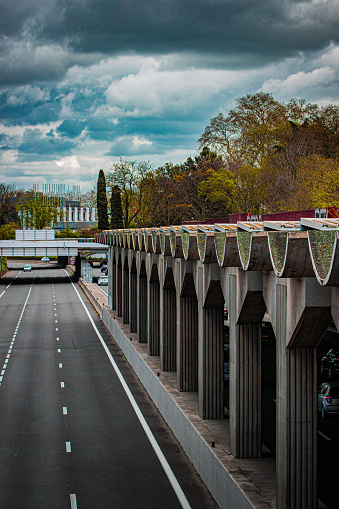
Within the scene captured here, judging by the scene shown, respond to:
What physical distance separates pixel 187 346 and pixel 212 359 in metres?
4.12

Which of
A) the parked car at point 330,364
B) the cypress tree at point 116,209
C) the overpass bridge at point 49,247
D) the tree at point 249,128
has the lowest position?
the parked car at point 330,364

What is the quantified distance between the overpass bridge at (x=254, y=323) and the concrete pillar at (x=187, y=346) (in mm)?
37

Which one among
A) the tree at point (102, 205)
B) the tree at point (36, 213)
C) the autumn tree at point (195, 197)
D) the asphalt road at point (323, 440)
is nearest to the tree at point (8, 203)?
the tree at point (36, 213)

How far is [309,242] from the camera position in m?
10.4

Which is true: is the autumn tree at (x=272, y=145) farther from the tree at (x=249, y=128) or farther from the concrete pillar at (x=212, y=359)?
the concrete pillar at (x=212, y=359)

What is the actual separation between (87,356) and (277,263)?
27744 mm

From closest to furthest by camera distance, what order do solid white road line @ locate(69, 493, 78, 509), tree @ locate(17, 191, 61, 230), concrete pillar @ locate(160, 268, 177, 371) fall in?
solid white road line @ locate(69, 493, 78, 509)
concrete pillar @ locate(160, 268, 177, 371)
tree @ locate(17, 191, 61, 230)

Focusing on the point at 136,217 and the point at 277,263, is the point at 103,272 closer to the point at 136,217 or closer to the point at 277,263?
the point at 136,217

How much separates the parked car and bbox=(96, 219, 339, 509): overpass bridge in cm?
1170

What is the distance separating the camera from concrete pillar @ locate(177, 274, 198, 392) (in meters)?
23.1

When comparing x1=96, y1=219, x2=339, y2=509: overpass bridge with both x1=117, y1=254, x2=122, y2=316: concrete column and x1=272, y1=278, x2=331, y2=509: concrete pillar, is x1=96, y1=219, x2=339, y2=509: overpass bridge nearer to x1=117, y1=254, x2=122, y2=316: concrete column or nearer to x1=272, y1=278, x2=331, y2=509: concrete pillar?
x1=272, y1=278, x2=331, y2=509: concrete pillar

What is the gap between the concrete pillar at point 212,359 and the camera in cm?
1894

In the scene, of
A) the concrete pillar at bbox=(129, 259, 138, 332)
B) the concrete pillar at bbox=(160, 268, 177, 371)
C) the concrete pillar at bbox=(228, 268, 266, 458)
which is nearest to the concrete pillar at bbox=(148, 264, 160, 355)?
the concrete pillar at bbox=(160, 268, 177, 371)

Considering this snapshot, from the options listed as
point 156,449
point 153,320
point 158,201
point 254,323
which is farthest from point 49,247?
point 254,323
